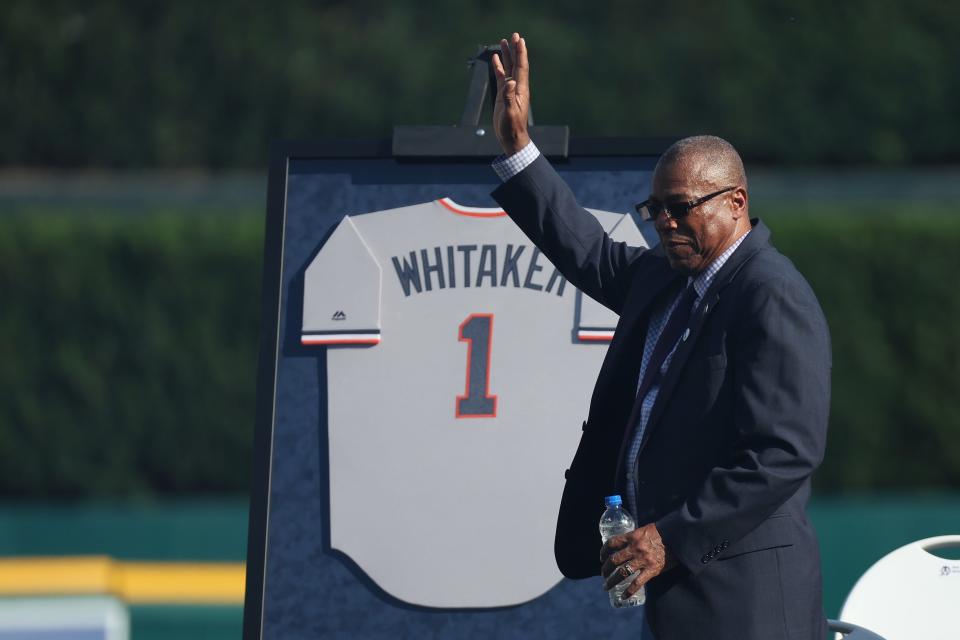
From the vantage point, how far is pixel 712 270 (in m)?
2.99

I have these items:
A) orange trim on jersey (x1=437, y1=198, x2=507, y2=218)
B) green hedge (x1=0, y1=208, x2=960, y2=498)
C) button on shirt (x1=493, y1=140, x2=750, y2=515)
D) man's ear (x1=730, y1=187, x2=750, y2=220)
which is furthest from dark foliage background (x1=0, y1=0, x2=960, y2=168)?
man's ear (x1=730, y1=187, x2=750, y2=220)

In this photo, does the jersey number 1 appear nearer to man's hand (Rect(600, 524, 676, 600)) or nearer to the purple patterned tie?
the purple patterned tie

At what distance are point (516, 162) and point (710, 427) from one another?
2.87 feet

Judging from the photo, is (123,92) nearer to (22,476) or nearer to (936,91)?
(22,476)

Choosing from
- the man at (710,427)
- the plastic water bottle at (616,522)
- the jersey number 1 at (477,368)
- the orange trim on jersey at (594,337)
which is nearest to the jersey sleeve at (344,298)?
the jersey number 1 at (477,368)

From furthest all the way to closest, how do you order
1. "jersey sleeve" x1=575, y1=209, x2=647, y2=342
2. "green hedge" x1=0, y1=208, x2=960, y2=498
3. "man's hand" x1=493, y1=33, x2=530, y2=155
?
"green hedge" x1=0, y1=208, x2=960, y2=498, "jersey sleeve" x1=575, y1=209, x2=647, y2=342, "man's hand" x1=493, y1=33, x2=530, y2=155

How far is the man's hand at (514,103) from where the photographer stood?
336cm

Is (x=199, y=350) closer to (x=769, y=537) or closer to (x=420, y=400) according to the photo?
(x=420, y=400)

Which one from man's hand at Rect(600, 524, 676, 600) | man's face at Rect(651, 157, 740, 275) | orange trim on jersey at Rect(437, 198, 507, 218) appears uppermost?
orange trim on jersey at Rect(437, 198, 507, 218)

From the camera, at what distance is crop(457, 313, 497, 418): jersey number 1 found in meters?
3.86

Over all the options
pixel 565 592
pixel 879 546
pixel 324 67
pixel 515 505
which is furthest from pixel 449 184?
pixel 324 67

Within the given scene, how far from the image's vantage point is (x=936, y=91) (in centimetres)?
1320

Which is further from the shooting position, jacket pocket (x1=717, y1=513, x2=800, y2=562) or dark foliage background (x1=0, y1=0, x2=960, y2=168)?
dark foliage background (x1=0, y1=0, x2=960, y2=168)

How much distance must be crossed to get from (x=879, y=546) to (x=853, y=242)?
8.12 feet
